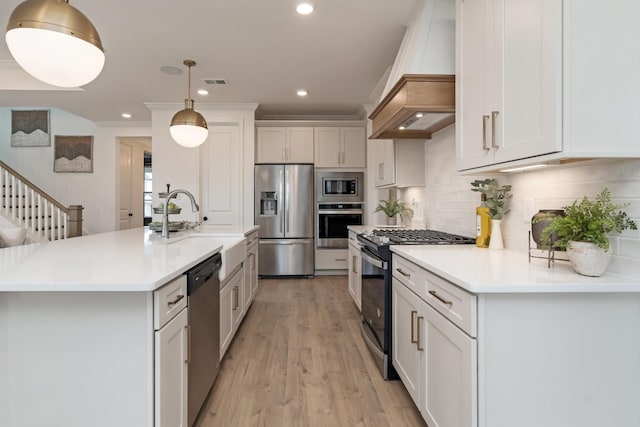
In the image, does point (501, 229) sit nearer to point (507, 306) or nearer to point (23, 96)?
point (507, 306)

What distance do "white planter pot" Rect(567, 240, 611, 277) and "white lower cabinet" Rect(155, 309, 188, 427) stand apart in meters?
1.56

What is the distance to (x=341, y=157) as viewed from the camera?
5.36m

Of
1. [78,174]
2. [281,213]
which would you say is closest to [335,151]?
[281,213]

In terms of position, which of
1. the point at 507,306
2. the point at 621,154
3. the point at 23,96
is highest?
the point at 23,96

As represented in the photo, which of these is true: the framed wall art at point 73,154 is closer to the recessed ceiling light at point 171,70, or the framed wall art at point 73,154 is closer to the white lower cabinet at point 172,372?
the recessed ceiling light at point 171,70

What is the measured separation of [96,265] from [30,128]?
23.0ft

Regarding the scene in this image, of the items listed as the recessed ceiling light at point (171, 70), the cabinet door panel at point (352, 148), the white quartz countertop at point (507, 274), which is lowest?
the white quartz countertop at point (507, 274)

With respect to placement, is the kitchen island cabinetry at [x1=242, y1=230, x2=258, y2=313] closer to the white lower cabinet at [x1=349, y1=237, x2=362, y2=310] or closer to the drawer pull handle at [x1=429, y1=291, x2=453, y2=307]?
the white lower cabinet at [x1=349, y1=237, x2=362, y2=310]

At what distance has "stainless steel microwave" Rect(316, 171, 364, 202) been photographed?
5305mm

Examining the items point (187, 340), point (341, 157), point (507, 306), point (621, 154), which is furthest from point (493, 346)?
point (341, 157)

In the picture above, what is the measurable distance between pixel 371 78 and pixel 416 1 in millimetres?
1549

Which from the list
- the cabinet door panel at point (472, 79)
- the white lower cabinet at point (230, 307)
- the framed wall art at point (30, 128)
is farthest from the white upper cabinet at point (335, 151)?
the framed wall art at point (30, 128)

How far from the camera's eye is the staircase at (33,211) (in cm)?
529

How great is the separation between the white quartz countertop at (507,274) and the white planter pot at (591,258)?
3cm
